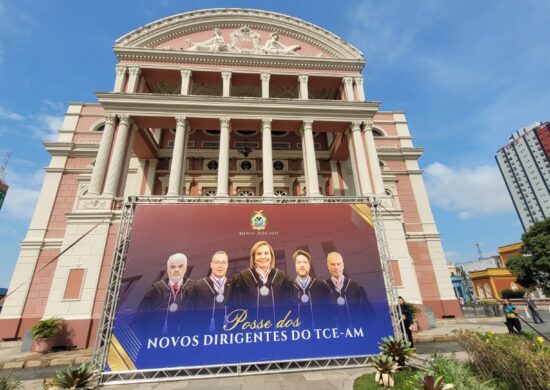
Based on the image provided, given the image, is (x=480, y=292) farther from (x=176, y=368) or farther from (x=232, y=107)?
(x=176, y=368)

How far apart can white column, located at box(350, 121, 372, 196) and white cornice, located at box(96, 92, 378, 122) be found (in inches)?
32.3

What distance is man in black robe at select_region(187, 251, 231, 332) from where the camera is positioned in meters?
7.18

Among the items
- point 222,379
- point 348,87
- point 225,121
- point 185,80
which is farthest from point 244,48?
point 222,379

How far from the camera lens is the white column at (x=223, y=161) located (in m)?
14.4

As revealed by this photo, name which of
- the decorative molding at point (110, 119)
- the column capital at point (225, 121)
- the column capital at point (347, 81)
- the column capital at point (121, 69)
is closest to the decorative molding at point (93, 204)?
the decorative molding at point (110, 119)

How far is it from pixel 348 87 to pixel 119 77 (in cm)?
1600

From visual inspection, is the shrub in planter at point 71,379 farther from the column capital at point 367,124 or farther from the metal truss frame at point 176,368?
the column capital at point 367,124

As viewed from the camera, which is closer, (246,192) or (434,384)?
(434,384)

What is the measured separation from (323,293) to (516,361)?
4461mm

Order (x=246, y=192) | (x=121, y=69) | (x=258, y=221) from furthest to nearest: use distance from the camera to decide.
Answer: (x=246, y=192) < (x=121, y=69) < (x=258, y=221)

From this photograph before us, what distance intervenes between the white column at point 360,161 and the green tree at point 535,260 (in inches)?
975

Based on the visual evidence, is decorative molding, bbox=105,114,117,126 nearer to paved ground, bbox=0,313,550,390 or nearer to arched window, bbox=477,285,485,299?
paved ground, bbox=0,313,550,390

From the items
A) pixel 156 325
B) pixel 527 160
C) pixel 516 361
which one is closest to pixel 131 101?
pixel 156 325

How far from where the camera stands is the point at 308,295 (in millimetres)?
7793
